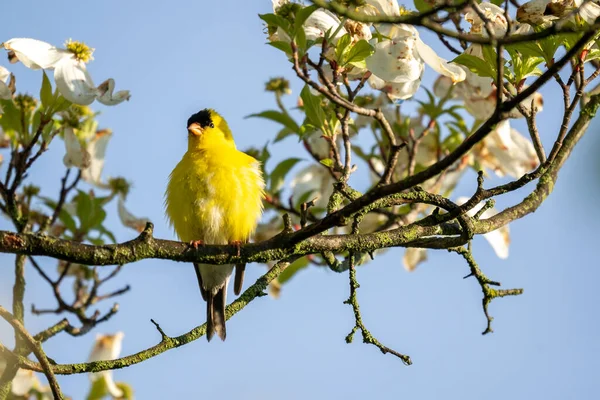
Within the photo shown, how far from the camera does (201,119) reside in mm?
5363

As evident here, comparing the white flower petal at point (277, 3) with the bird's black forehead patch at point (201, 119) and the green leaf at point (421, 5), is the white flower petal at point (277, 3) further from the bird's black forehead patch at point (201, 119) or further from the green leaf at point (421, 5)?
the bird's black forehead patch at point (201, 119)

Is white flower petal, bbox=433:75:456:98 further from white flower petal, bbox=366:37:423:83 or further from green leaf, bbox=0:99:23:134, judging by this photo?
green leaf, bbox=0:99:23:134

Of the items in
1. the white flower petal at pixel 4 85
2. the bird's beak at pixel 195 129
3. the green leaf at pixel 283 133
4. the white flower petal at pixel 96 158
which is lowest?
the white flower petal at pixel 4 85

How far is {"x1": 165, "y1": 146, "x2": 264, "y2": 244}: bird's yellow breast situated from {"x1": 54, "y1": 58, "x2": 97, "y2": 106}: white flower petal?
123 cm

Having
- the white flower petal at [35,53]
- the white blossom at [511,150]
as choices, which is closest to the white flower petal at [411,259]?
the white blossom at [511,150]

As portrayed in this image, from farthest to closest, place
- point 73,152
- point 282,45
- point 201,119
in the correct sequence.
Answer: point 201,119
point 73,152
point 282,45

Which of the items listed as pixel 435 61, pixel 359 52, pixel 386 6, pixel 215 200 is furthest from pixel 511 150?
pixel 386 6

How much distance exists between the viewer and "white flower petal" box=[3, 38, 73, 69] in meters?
3.26

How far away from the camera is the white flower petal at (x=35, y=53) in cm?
Answer: 326

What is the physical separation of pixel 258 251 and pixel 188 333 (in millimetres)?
635

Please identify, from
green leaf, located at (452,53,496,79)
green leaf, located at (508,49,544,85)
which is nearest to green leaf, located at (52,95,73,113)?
green leaf, located at (452,53,496,79)

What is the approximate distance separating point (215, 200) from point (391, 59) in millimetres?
1675

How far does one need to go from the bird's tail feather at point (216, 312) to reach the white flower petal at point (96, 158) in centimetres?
95

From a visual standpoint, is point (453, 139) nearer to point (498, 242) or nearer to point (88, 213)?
point (498, 242)
